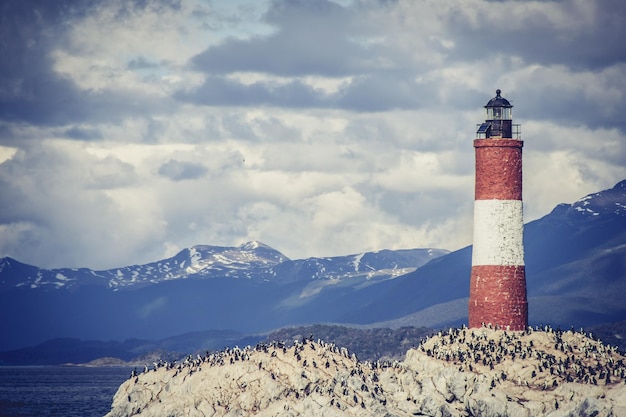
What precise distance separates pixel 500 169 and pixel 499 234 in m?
5.36

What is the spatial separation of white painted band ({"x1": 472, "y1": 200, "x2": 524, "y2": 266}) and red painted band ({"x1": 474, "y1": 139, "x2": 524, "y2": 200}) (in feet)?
2.18

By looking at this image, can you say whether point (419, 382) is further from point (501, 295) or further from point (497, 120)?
point (497, 120)

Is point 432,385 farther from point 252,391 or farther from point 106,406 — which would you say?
point 106,406

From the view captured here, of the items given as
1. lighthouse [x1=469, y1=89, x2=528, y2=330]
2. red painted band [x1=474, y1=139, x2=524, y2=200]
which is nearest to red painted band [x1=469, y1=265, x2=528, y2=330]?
lighthouse [x1=469, y1=89, x2=528, y2=330]

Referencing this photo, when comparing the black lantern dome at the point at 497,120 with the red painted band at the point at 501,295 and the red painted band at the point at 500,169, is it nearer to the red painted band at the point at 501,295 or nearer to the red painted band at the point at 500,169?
the red painted band at the point at 500,169

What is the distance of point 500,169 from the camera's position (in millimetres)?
113625

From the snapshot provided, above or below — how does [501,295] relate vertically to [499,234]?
below

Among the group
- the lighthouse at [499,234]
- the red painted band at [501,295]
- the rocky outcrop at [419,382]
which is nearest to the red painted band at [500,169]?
the lighthouse at [499,234]

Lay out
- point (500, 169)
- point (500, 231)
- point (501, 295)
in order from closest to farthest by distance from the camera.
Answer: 1. point (500, 231)
2. point (500, 169)
3. point (501, 295)

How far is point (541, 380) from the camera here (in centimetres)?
10775

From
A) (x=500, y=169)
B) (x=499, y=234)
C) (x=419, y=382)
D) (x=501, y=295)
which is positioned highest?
(x=500, y=169)

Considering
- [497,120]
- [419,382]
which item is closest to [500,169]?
[497,120]

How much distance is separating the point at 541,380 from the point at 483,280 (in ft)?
35.3

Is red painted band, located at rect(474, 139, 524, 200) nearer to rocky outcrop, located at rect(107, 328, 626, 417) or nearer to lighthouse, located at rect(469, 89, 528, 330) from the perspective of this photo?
lighthouse, located at rect(469, 89, 528, 330)
